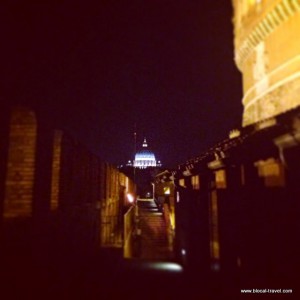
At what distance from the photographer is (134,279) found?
6.16 metres

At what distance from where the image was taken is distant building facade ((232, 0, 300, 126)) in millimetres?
13367

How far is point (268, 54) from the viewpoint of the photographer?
49.9 feet

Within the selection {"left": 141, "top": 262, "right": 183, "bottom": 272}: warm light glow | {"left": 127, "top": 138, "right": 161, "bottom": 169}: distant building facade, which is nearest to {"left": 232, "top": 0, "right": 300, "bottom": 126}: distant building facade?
{"left": 141, "top": 262, "right": 183, "bottom": 272}: warm light glow

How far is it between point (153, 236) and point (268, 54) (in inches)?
634

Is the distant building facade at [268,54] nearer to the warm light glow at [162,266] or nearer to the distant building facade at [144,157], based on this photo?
the warm light glow at [162,266]

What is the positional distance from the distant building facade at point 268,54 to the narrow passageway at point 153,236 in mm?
10276

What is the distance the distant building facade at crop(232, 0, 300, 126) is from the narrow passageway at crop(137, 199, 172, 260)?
33.7ft

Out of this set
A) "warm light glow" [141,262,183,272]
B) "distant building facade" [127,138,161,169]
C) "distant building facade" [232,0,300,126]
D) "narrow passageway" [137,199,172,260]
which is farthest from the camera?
"distant building facade" [127,138,161,169]

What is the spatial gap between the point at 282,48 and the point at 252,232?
28.3 feet

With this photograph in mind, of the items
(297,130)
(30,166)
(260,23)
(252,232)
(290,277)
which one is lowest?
(290,277)

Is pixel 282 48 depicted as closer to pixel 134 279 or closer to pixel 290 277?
pixel 290 277

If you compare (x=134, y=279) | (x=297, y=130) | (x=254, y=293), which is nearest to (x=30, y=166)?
(x=134, y=279)

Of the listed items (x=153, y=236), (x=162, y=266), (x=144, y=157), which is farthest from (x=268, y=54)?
(x=144, y=157)

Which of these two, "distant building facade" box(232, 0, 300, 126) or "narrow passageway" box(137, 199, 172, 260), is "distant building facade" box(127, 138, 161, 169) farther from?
"distant building facade" box(232, 0, 300, 126)
